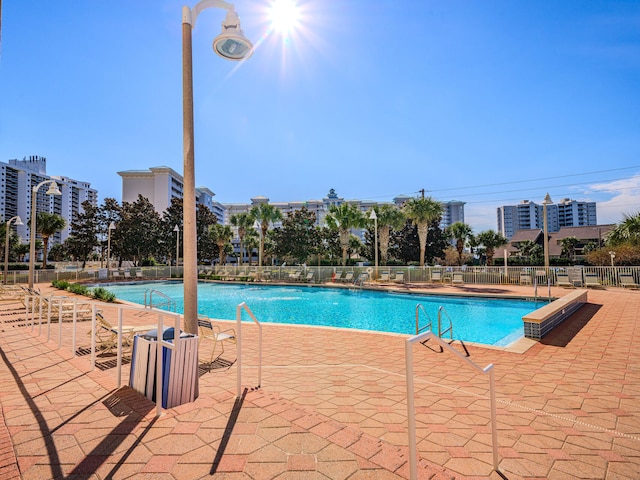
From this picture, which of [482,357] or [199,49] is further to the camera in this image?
[482,357]

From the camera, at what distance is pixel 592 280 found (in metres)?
16.2

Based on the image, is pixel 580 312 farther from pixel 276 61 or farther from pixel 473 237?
pixel 473 237

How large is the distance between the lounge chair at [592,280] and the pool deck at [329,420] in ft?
43.7

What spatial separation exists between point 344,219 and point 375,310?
1597cm

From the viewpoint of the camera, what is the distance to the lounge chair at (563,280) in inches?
662

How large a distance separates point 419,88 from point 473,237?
88.7 feet

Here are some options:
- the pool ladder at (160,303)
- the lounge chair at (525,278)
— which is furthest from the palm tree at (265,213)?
the lounge chair at (525,278)

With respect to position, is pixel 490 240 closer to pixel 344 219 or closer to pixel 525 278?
pixel 344 219

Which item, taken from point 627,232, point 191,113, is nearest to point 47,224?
point 191,113

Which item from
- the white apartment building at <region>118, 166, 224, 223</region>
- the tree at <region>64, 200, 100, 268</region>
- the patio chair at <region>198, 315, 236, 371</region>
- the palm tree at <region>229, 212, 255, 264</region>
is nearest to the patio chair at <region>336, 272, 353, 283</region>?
the patio chair at <region>198, 315, 236, 371</region>

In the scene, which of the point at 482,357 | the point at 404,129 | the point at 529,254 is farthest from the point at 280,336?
the point at 529,254

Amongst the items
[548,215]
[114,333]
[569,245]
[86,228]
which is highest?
[548,215]

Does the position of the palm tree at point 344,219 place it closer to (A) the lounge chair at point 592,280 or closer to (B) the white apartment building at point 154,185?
(A) the lounge chair at point 592,280

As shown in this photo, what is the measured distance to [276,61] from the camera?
710 centimetres
